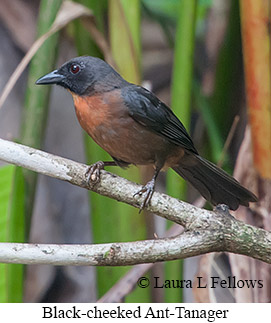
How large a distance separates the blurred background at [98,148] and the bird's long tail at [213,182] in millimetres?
74

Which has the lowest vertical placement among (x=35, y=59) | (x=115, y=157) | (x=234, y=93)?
(x=115, y=157)

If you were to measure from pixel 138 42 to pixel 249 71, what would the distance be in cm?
52

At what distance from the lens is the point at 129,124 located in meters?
2.26

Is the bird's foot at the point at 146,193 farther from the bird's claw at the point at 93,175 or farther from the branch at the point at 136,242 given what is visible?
the bird's claw at the point at 93,175

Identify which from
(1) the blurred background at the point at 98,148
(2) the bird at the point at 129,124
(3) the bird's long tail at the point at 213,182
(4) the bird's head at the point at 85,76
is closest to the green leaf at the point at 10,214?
(1) the blurred background at the point at 98,148

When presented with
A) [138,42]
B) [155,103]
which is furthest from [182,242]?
[138,42]

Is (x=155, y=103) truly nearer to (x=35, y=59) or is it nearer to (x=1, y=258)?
(x=35, y=59)

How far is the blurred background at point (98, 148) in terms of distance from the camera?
2281 mm

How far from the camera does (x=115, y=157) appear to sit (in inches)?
94.1

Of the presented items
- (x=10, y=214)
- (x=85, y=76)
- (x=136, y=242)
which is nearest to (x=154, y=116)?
(x=85, y=76)

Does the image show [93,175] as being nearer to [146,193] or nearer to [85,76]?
[146,193]

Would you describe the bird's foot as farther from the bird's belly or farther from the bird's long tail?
the bird's long tail

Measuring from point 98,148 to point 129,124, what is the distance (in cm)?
40

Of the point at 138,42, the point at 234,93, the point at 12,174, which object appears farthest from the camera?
the point at 234,93
